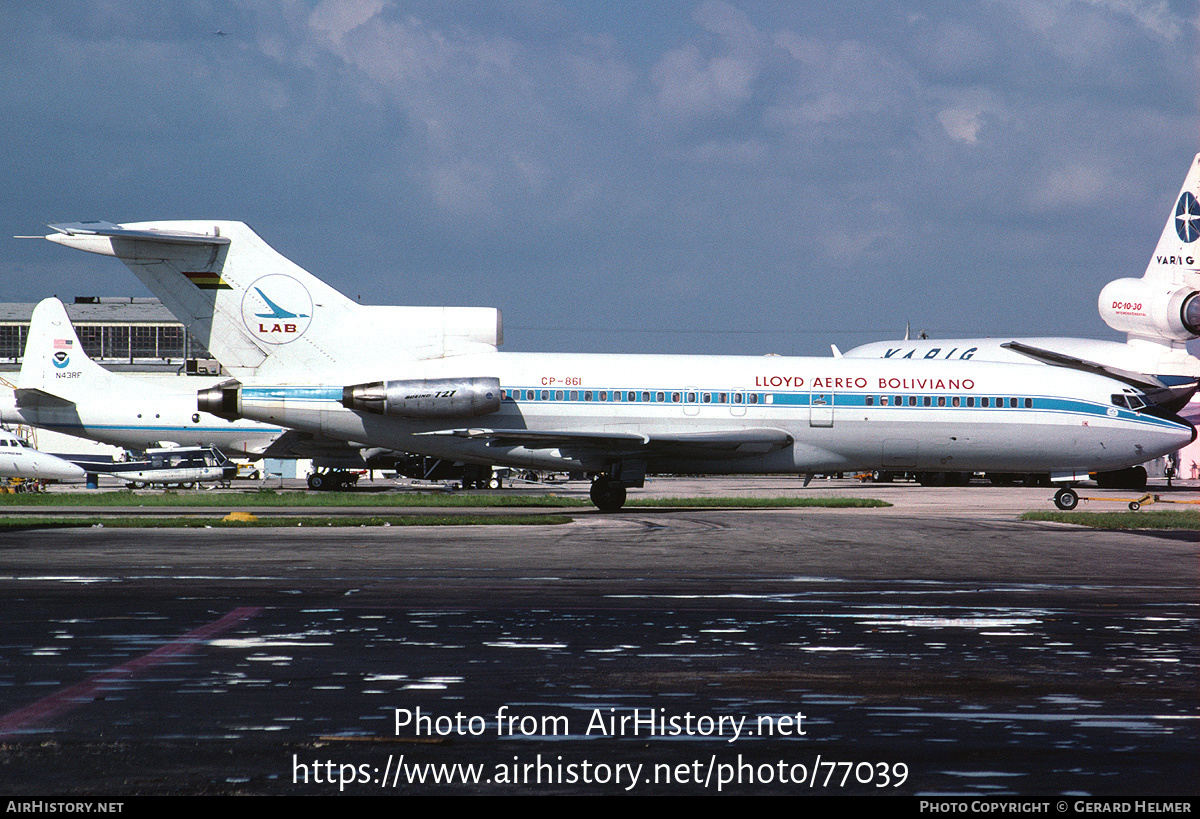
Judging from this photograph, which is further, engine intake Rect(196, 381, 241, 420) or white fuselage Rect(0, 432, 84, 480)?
white fuselage Rect(0, 432, 84, 480)

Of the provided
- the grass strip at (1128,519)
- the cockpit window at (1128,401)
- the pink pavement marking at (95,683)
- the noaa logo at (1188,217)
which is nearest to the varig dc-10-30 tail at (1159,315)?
the noaa logo at (1188,217)

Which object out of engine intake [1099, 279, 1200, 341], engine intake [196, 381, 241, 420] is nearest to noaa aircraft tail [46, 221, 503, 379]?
engine intake [196, 381, 241, 420]

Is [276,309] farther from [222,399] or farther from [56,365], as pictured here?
[56,365]

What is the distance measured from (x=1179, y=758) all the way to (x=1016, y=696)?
4.72 ft

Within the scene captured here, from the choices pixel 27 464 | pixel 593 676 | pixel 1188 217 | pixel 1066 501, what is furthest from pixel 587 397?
pixel 1188 217

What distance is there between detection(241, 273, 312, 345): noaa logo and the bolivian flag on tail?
63 centimetres

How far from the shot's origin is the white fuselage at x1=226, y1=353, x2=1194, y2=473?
28.3m

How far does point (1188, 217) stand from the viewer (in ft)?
155

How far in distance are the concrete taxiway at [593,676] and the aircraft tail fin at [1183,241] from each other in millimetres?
37927

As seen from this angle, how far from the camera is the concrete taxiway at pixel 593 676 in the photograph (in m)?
5.35

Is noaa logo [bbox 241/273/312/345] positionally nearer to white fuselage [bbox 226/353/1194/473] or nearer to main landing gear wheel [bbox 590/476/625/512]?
white fuselage [bbox 226/353/1194/473]

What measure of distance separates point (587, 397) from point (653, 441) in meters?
2.08

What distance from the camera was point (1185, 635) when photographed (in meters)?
9.39

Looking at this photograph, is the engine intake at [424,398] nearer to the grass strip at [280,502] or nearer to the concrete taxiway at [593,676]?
the grass strip at [280,502]
